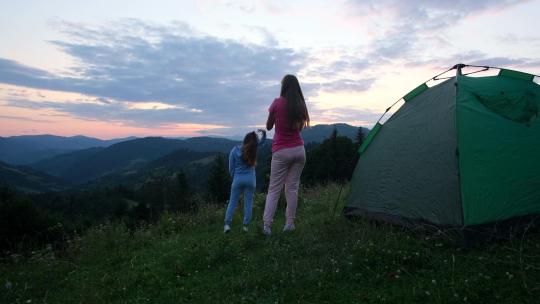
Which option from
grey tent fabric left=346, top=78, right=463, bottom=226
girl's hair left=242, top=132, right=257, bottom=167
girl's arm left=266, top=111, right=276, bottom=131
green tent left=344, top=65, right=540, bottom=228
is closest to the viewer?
green tent left=344, top=65, right=540, bottom=228

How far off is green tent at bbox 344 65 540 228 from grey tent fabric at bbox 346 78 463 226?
0.05 ft

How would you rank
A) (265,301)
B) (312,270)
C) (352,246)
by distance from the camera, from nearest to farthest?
(265,301), (312,270), (352,246)

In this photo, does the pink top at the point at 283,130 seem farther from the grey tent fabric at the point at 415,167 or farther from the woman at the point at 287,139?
the grey tent fabric at the point at 415,167

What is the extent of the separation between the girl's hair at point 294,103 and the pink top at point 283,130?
0.08 metres

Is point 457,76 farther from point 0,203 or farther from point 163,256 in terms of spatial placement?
point 0,203

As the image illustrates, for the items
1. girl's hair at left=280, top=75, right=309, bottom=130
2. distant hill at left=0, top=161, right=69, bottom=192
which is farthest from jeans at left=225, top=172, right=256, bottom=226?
distant hill at left=0, top=161, right=69, bottom=192

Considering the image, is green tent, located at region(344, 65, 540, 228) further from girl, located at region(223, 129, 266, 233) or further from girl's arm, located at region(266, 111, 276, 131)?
girl, located at region(223, 129, 266, 233)

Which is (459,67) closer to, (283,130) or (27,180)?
(283,130)

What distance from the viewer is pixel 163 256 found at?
20.7 ft

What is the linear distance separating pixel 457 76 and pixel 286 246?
3.94 meters

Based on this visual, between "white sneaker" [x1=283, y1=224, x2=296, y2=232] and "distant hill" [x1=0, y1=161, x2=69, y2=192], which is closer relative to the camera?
"white sneaker" [x1=283, y1=224, x2=296, y2=232]

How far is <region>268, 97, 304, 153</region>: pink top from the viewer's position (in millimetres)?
6242

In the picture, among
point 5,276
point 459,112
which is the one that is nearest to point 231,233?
point 5,276

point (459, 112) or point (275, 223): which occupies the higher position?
point (459, 112)
